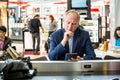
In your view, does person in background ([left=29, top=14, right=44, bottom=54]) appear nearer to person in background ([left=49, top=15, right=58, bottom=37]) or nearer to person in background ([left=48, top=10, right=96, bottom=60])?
person in background ([left=49, top=15, right=58, bottom=37])

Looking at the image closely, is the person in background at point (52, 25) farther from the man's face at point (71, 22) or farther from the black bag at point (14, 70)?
the black bag at point (14, 70)

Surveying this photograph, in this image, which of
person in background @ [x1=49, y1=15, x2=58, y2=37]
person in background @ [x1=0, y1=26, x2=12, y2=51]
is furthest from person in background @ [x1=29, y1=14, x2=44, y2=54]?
person in background @ [x1=0, y1=26, x2=12, y2=51]

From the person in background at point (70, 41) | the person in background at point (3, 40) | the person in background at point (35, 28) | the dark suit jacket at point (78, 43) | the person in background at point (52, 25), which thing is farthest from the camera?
the person in background at point (52, 25)

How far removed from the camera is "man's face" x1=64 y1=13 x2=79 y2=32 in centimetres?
299

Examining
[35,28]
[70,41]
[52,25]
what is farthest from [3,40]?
[52,25]

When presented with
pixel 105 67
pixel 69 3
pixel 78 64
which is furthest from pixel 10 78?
pixel 69 3

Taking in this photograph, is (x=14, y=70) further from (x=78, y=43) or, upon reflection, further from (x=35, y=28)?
(x=35, y=28)

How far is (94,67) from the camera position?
2281 mm

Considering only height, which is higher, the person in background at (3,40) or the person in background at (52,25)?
the person in background at (52,25)

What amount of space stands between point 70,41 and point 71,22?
8.6 inches

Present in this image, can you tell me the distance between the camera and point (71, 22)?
9.85 feet

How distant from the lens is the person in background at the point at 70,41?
2.94m

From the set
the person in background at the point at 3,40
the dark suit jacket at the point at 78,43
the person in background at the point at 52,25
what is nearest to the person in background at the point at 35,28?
the person in background at the point at 52,25

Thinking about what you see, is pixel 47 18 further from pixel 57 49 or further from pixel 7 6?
pixel 57 49
